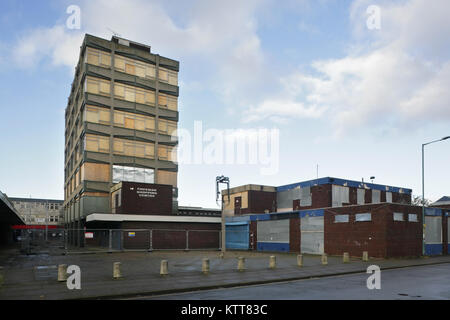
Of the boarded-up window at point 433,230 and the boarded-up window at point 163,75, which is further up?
the boarded-up window at point 163,75

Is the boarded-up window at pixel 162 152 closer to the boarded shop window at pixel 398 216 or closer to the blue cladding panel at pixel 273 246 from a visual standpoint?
the blue cladding panel at pixel 273 246

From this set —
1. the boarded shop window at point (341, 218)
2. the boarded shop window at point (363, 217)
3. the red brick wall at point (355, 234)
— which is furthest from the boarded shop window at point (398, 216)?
the boarded shop window at point (341, 218)

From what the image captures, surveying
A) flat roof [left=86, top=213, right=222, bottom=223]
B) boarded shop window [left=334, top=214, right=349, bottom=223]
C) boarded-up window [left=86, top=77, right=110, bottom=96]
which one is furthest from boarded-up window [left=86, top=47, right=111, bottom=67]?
boarded shop window [left=334, top=214, right=349, bottom=223]

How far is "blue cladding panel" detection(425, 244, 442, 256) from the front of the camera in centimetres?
3753

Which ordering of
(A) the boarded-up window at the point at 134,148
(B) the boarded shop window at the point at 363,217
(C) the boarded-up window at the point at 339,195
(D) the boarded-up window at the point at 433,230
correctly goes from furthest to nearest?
(A) the boarded-up window at the point at 134,148
(C) the boarded-up window at the point at 339,195
(D) the boarded-up window at the point at 433,230
(B) the boarded shop window at the point at 363,217

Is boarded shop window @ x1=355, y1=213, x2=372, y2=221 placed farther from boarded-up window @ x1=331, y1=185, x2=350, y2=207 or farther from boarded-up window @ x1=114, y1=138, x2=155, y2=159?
boarded-up window @ x1=114, y1=138, x2=155, y2=159

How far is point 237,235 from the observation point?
5275 centimetres

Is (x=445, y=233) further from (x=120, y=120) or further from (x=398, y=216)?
(x=120, y=120)

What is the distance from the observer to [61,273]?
59.5 feet

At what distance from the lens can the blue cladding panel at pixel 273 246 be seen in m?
43.9

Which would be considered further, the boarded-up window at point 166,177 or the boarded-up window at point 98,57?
the boarded-up window at point 166,177

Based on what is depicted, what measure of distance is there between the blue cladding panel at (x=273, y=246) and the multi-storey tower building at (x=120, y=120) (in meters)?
18.9
